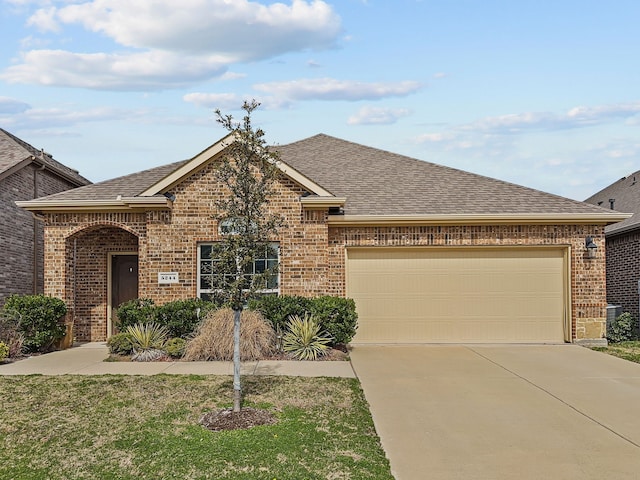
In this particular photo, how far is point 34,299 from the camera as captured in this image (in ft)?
41.1

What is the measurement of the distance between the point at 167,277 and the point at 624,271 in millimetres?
12713

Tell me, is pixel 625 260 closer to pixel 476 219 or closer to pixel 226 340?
pixel 476 219

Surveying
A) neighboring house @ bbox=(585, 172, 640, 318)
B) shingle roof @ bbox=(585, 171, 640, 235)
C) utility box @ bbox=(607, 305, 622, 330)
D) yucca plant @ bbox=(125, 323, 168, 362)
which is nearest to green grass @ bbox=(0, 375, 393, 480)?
yucca plant @ bbox=(125, 323, 168, 362)

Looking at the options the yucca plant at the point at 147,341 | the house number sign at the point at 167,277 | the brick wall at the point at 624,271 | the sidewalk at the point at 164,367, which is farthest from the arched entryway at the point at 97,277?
the brick wall at the point at 624,271

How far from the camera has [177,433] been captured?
257 inches

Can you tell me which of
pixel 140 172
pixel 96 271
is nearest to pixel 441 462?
pixel 96 271

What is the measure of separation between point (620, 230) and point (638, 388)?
8.20 metres

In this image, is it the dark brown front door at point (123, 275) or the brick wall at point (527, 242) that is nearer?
the brick wall at point (527, 242)

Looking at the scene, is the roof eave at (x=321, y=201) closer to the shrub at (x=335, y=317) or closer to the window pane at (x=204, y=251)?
the shrub at (x=335, y=317)

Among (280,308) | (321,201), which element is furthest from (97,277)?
(321,201)

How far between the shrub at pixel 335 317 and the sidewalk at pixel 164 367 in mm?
1033

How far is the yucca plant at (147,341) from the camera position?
11.4 metres

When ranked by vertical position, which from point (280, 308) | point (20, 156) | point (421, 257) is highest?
point (20, 156)

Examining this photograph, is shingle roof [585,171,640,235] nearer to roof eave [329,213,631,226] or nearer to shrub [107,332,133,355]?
roof eave [329,213,631,226]
